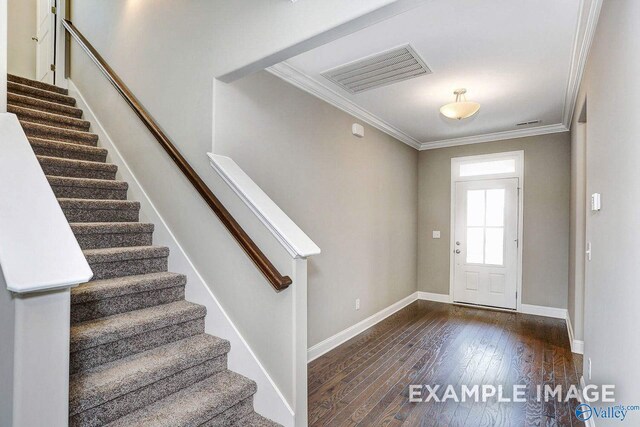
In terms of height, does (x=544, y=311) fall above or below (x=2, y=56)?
below

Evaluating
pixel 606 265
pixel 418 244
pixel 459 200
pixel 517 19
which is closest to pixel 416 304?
pixel 418 244

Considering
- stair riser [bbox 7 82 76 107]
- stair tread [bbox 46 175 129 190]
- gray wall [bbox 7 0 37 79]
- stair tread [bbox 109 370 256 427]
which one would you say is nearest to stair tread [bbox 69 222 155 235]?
stair tread [bbox 46 175 129 190]

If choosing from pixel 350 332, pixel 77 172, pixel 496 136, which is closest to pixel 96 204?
pixel 77 172

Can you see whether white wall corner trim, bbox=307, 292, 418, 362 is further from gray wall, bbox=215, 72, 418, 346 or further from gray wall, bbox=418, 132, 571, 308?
gray wall, bbox=418, 132, 571, 308

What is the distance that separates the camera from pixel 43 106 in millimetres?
3199

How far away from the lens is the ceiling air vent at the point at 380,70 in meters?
2.73

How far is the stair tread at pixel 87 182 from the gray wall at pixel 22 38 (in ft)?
A: 10.2

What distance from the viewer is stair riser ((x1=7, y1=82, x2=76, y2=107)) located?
3229 millimetres

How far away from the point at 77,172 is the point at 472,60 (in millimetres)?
3494

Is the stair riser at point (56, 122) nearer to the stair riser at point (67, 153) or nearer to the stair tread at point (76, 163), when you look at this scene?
the stair riser at point (67, 153)

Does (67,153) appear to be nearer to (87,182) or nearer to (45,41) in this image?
(87,182)

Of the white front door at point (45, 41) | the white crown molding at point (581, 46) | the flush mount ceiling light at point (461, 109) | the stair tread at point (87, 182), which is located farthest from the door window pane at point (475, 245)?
the white front door at point (45, 41)

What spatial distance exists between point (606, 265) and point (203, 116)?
8.57 ft

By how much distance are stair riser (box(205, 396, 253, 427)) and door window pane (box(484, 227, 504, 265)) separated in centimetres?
432
